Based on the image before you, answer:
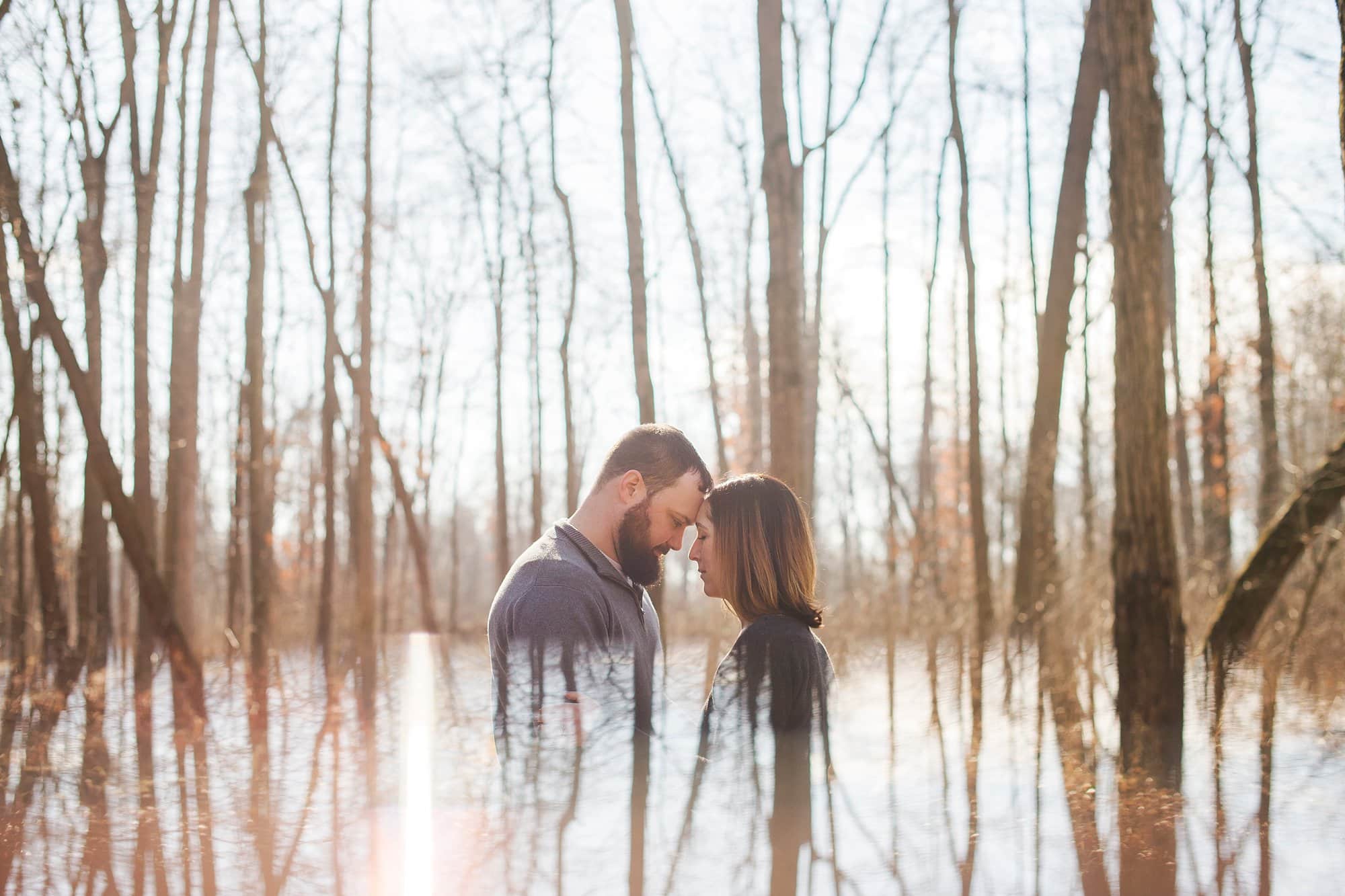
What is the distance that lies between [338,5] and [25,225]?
8.85m

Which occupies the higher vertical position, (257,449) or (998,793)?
(257,449)

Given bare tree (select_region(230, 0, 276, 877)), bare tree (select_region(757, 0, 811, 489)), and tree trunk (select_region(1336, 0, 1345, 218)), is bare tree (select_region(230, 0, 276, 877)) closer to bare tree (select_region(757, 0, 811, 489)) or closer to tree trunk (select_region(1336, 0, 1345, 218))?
bare tree (select_region(757, 0, 811, 489))

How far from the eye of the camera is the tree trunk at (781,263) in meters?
8.12

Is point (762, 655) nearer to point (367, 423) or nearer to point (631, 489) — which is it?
point (631, 489)

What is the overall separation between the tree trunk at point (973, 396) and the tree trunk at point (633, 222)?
555 centimetres

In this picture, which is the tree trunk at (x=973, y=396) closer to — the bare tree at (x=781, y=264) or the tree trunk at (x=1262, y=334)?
the tree trunk at (x=1262, y=334)

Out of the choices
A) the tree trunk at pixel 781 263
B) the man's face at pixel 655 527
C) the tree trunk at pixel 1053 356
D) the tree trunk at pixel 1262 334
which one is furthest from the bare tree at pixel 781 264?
the tree trunk at pixel 1262 334

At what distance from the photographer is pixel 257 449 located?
48.6 feet

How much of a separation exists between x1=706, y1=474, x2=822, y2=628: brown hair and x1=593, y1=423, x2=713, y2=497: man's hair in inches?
5.8

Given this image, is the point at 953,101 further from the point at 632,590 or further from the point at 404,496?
the point at 632,590

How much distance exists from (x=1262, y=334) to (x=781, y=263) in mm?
9073

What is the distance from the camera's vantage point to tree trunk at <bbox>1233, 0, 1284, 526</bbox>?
506 inches

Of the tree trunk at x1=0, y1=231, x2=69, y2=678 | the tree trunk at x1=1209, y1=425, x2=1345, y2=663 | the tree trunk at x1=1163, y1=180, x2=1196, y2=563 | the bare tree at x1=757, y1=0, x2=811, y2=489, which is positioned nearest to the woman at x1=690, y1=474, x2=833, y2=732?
the bare tree at x1=757, y1=0, x2=811, y2=489

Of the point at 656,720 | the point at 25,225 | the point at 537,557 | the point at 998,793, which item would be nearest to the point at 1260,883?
the point at 998,793
